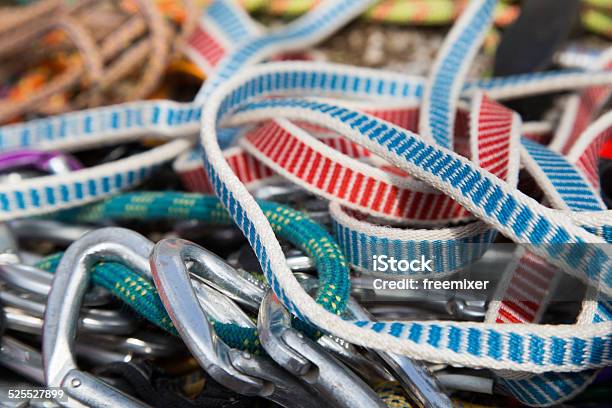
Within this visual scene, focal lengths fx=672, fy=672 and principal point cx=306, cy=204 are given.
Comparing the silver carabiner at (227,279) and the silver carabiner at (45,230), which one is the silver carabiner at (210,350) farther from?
the silver carabiner at (45,230)

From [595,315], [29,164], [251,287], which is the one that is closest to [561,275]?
[595,315]

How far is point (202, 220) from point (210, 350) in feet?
0.90

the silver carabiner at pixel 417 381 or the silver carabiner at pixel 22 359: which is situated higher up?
the silver carabiner at pixel 417 381

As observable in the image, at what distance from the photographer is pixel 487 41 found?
111cm

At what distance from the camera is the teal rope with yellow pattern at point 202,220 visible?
0.66 metres

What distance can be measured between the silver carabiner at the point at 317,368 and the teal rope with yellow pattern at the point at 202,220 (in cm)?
4

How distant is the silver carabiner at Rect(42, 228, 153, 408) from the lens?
0.64 m

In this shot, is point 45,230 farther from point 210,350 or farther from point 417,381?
point 417,381

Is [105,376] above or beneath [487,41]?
beneath

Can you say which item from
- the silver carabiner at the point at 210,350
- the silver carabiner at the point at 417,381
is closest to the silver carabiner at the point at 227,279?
the silver carabiner at the point at 210,350

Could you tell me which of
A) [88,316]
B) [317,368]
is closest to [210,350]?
[317,368]

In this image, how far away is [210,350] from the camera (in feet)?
1.96

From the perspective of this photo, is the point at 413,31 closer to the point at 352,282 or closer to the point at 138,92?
the point at 138,92

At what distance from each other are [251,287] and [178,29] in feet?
2.12
